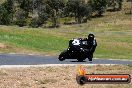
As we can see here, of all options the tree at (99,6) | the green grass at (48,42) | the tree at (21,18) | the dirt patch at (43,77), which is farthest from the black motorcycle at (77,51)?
the tree at (99,6)

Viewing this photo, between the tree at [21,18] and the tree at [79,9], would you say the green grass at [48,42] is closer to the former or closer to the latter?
the tree at [21,18]

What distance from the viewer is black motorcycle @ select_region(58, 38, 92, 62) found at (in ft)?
81.1

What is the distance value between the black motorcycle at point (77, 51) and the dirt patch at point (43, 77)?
2.61m

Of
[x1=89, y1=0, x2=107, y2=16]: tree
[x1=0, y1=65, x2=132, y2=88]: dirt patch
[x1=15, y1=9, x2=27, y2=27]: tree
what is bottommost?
[x1=15, y1=9, x2=27, y2=27]: tree

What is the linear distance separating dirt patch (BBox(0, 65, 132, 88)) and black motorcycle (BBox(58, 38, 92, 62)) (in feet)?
8.56

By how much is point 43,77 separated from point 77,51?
6.10 metres

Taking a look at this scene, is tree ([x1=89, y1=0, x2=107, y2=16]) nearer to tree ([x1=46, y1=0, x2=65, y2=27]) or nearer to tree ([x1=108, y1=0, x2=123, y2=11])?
tree ([x1=108, y1=0, x2=123, y2=11])

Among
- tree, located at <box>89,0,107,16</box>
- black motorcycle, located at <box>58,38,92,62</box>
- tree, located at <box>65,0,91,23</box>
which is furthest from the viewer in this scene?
tree, located at <box>89,0,107,16</box>

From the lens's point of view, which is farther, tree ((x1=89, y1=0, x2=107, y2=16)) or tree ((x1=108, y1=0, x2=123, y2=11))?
tree ((x1=108, y1=0, x2=123, y2=11))

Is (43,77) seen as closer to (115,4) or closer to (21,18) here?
(21,18)

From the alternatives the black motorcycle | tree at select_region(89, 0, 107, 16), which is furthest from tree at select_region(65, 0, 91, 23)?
the black motorcycle

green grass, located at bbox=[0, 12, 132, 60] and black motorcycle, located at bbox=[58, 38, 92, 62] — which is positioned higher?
black motorcycle, located at bbox=[58, 38, 92, 62]

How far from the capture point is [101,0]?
156 m

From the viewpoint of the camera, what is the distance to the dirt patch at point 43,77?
18250mm
